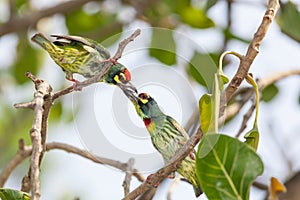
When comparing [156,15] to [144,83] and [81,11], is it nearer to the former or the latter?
[81,11]

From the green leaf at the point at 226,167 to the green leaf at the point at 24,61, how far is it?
4.66ft

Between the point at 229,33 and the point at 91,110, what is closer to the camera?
the point at 91,110

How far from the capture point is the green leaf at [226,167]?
0.70 metres

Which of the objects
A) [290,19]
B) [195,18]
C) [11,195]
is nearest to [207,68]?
[11,195]

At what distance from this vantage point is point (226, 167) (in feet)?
2.39

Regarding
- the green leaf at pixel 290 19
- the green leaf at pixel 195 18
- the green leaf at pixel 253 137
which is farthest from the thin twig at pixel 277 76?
the green leaf at pixel 253 137

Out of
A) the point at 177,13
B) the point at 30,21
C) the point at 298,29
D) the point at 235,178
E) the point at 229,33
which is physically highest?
the point at 30,21

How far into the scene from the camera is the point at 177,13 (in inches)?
77.8

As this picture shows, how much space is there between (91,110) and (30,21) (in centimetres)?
128

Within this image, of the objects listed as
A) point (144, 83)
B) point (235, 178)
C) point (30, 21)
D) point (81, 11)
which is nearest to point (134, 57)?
point (144, 83)

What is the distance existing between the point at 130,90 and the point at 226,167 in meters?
0.13

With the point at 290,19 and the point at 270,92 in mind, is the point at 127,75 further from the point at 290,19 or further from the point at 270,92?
the point at 270,92

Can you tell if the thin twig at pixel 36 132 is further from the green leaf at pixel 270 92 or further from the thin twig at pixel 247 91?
the green leaf at pixel 270 92

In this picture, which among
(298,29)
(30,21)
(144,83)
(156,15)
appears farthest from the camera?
(156,15)
